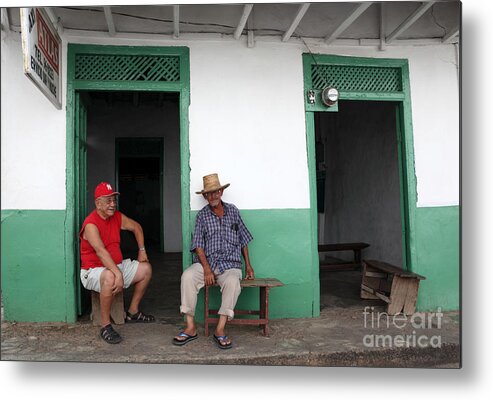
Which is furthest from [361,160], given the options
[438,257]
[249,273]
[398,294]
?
[249,273]

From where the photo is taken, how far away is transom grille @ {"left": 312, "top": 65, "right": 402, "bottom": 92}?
12.7ft

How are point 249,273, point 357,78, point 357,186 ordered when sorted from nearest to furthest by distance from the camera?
point 249,273, point 357,78, point 357,186

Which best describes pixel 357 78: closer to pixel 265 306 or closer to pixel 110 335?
pixel 265 306

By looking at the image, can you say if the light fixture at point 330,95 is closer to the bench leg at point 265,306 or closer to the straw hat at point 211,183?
the straw hat at point 211,183

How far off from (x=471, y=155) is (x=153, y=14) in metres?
2.65

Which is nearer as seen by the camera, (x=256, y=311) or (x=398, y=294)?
(x=256, y=311)

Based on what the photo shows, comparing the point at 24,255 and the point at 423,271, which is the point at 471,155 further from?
the point at 24,255

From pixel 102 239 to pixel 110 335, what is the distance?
75cm

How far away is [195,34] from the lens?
3641mm

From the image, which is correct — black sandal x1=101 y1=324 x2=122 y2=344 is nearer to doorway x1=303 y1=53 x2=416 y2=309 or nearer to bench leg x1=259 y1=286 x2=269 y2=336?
bench leg x1=259 y1=286 x2=269 y2=336

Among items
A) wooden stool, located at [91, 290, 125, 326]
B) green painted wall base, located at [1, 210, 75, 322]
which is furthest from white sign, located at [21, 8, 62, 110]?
wooden stool, located at [91, 290, 125, 326]

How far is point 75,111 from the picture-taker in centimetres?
360

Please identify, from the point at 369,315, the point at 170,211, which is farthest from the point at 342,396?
the point at 170,211

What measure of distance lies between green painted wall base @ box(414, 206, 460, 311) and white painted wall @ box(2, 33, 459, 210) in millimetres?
173
